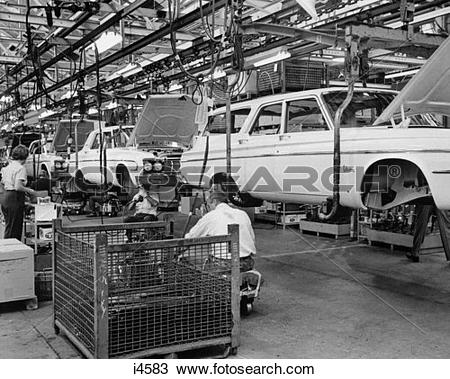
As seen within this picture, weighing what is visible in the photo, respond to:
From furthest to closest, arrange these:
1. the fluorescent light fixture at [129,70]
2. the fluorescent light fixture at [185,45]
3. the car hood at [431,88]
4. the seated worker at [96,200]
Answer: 1. the seated worker at [96,200]
2. the fluorescent light fixture at [129,70]
3. the fluorescent light fixture at [185,45]
4. the car hood at [431,88]

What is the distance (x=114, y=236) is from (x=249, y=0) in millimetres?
4890

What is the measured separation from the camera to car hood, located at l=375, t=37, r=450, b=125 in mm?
4168

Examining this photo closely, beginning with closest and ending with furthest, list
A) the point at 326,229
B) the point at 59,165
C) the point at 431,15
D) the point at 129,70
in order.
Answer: the point at 431,15, the point at 326,229, the point at 129,70, the point at 59,165

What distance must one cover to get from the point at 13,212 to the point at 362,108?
502cm

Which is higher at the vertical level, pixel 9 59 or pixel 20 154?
pixel 9 59

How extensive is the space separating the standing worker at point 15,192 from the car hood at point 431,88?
205 inches

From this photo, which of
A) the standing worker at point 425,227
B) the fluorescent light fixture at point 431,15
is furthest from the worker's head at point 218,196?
the fluorescent light fixture at point 431,15

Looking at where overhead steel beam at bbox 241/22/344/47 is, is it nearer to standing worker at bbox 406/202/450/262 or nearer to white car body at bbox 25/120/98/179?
standing worker at bbox 406/202/450/262

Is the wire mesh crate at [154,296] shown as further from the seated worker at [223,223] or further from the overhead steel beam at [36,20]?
the overhead steel beam at [36,20]

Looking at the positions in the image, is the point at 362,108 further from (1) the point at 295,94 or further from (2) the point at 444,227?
(2) the point at 444,227

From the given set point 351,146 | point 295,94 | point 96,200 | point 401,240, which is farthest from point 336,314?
point 96,200

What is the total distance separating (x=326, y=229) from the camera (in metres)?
9.84

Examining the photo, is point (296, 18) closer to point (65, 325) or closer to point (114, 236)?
point (114, 236)

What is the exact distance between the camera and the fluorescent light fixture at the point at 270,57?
9.40m
